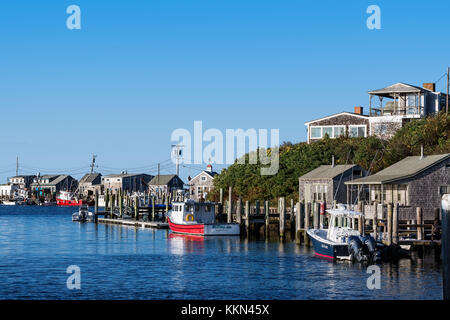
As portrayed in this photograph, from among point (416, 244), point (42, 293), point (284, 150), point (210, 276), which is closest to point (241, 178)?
point (284, 150)

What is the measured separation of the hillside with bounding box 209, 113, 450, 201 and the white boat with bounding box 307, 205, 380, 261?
28.7 m

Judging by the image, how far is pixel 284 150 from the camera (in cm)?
9481

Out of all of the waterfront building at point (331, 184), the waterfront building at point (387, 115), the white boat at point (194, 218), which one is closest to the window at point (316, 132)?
the waterfront building at point (387, 115)

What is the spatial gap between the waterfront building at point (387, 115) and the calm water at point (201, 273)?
3677 cm

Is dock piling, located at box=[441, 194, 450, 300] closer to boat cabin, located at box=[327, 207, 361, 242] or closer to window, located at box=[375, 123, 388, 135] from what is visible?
boat cabin, located at box=[327, 207, 361, 242]

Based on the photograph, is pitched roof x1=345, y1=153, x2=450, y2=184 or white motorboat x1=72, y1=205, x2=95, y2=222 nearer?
pitched roof x1=345, y1=153, x2=450, y2=184

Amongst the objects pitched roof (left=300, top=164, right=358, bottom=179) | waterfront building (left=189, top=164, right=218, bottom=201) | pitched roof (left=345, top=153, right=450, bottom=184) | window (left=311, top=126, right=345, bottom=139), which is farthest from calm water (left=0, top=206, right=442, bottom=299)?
waterfront building (left=189, top=164, right=218, bottom=201)

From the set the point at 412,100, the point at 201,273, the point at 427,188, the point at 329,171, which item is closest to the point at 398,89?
the point at 412,100

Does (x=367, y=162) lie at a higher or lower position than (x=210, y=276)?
higher

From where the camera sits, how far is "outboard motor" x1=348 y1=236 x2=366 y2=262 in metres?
40.5

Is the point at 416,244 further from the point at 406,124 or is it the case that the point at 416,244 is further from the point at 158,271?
the point at 406,124

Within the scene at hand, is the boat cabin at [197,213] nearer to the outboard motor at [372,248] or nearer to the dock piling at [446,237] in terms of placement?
the outboard motor at [372,248]

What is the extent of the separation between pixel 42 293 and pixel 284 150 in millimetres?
65766
